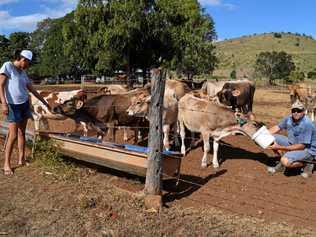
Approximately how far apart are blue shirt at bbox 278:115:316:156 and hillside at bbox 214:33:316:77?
246 ft

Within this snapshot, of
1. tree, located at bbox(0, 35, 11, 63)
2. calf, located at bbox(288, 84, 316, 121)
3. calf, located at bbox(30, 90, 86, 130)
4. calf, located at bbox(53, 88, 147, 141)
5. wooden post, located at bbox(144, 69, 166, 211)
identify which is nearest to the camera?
wooden post, located at bbox(144, 69, 166, 211)

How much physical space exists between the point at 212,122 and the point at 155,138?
3.14 meters

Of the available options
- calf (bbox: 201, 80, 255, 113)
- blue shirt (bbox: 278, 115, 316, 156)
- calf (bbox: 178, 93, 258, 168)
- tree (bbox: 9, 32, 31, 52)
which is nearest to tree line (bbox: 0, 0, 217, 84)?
calf (bbox: 201, 80, 255, 113)

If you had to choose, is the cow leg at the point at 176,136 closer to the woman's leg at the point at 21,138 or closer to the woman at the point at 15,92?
the woman's leg at the point at 21,138

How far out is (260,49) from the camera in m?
117

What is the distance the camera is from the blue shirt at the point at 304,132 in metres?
7.97

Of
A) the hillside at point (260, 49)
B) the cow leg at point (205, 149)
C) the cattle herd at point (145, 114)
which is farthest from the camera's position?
the hillside at point (260, 49)

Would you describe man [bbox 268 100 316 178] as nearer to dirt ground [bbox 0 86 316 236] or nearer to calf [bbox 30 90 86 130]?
dirt ground [bbox 0 86 316 236]

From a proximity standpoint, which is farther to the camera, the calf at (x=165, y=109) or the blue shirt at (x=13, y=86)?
the calf at (x=165, y=109)

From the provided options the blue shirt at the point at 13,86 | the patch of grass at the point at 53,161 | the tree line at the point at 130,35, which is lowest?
the patch of grass at the point at 53,161

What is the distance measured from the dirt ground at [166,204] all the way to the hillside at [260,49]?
7599 cm

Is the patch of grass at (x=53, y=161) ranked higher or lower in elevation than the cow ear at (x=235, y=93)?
lower

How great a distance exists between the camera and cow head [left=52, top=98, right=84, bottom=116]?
1072 cm

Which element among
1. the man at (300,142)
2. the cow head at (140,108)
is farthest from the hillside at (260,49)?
the man at (300,142)
